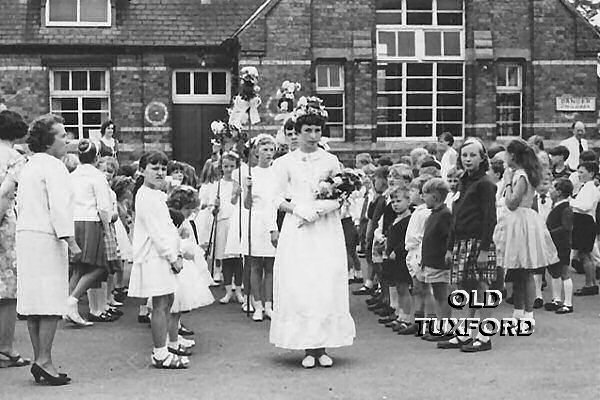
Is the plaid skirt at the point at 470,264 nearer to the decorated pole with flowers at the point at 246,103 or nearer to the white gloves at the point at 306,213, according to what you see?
the white gloves at the point at 306,213

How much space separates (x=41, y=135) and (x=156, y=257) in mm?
1466

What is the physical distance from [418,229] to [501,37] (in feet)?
51.3

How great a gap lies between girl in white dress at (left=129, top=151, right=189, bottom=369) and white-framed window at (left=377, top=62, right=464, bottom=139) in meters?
16.5

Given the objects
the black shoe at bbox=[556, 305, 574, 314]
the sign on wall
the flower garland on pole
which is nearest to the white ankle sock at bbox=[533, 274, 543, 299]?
the black shoe at bbox=[556, 305, 574, 314]

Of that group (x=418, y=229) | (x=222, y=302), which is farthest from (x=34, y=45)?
(x=418, y=229)

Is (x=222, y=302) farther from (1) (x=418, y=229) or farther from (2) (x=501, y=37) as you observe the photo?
(2) (x=501, y=37)

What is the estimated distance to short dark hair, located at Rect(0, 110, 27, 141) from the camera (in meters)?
9.60

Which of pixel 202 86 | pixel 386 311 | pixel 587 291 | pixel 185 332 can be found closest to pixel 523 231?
pixel 386 311

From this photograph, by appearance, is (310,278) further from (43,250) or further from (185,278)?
(43,250)

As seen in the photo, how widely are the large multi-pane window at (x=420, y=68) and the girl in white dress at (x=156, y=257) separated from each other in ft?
54.2

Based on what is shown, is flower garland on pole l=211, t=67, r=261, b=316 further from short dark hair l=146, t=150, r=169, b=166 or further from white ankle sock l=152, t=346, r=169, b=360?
white ankle sock l=152, t=346, r=169, b=360

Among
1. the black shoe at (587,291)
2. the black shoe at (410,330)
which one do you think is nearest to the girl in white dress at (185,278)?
the black shoe at (410,330)

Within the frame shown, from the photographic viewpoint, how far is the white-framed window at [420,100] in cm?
2555

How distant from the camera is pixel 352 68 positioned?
2508 cm
